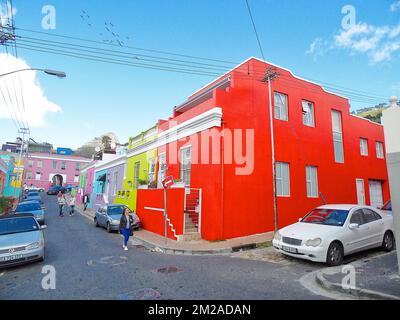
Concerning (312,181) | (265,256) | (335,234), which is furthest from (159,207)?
(312,181)

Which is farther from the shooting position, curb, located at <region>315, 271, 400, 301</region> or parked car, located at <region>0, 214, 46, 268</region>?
parked car, located at <region>0, 214, 46, 268</region>

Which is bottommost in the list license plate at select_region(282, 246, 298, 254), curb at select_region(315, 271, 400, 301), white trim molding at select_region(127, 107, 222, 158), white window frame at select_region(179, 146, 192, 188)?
curb at select_region(315, 271, 400, 301)

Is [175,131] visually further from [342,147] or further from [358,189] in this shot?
[358,189]

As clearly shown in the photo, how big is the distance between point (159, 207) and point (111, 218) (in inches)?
137

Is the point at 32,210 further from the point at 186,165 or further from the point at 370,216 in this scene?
the point at 370,216

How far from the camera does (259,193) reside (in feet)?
39.3

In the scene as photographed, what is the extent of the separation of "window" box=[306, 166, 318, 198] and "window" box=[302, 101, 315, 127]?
106 inches

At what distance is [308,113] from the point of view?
596 inches

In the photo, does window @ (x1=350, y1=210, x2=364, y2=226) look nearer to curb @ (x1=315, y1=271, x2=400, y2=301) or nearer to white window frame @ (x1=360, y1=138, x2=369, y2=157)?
curb @ (x1=315, y1=271, x2=400, y2=301)

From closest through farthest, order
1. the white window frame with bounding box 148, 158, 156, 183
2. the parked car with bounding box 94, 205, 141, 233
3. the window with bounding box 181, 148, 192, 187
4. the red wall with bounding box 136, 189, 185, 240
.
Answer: the red wall with bounding box 136, 189, 185, 240 → the window with bounding box 181, 148, 192, 187 → the parked car with bounding box 94, 205, 141, 233 → the white window frame with bounding box 148, 158, 156, 183

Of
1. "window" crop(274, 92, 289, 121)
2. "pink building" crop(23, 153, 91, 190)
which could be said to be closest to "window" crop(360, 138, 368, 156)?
"window" crop(274, 92, 289, 121)

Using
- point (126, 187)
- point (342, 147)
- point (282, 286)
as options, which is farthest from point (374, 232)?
point (126, 187)

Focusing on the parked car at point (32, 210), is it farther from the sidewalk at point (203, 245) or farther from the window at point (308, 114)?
the window at point (308, 114)

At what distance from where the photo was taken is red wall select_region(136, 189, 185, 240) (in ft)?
36.0
